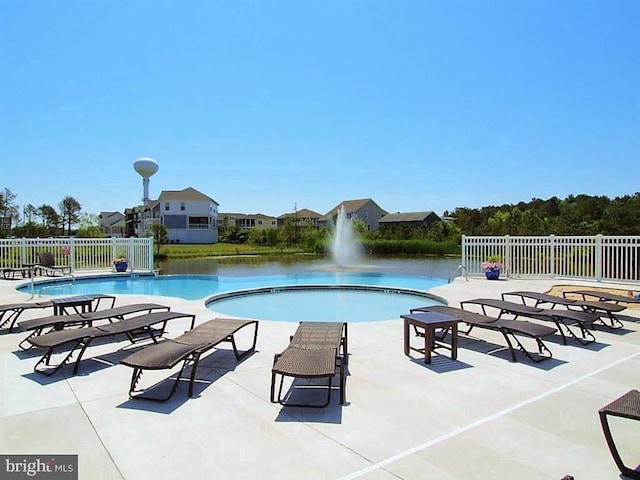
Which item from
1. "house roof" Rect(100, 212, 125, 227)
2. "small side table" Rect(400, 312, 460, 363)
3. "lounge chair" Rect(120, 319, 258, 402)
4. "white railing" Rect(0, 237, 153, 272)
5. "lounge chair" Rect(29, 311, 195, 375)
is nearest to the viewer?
"lounge chair" Rect(120, 319, 258, 402)

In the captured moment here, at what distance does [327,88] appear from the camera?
1423 centimetres

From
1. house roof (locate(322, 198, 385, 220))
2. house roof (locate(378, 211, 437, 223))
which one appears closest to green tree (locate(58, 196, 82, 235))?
house roof (locate(322, 198, 385, 220))

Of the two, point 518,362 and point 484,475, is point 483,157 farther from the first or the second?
point 484,475

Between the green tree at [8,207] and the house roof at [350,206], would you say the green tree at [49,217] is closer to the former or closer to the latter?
the green tree at [8,207]

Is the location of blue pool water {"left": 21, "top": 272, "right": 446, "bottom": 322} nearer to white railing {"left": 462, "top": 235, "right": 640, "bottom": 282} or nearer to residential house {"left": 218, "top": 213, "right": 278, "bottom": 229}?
white railing {"left": 462, "top": 235, "right": 640, "bottom": 282}

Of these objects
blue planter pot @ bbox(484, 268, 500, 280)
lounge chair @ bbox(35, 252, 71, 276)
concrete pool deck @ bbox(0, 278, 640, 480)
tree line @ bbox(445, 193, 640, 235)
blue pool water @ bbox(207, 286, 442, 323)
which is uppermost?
tree line @ bbox(445, 193, 640, 235)

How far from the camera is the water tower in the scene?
13.9m

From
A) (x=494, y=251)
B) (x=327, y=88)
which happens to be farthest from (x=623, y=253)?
(x=327, y=88)

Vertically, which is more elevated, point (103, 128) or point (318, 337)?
point (103, 128)

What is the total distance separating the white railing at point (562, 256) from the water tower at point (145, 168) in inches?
420

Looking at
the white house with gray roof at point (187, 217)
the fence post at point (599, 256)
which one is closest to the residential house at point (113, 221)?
the white house with gray roof at point (187, 217)

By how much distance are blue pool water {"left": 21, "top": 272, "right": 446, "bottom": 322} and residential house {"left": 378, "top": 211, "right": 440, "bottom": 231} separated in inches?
1636

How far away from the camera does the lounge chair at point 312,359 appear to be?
9.77 ft

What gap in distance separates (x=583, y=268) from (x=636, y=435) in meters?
9.70
